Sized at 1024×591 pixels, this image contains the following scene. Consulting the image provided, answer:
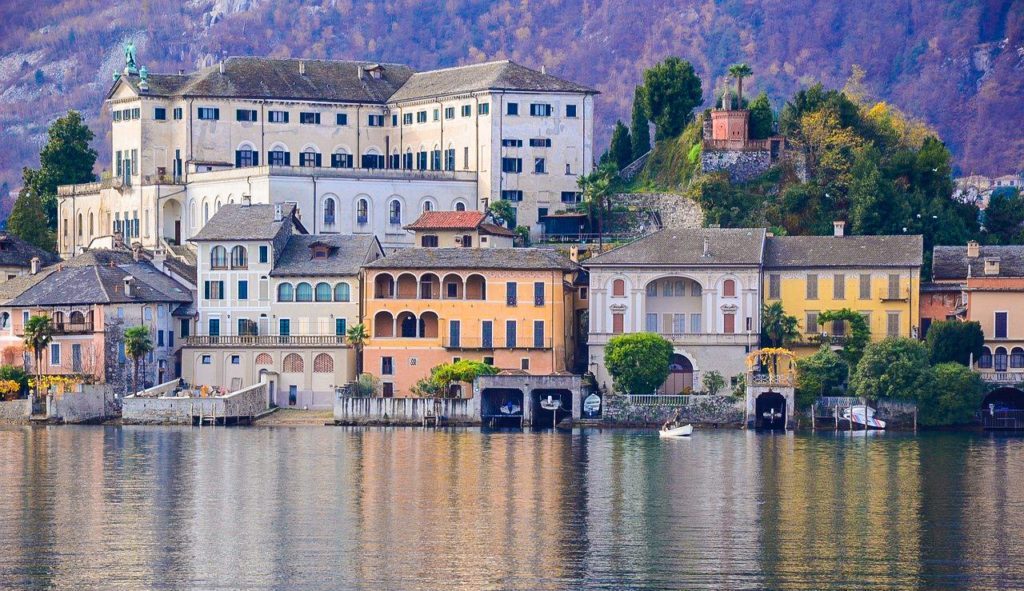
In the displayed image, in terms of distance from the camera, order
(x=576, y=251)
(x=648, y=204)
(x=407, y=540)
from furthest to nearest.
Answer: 1. (x=648, y=204)
2. (x=576, y=251)
3. (x=407, y=540)

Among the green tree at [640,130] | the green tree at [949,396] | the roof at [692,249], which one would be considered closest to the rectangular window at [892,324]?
the green tree at [949,396]

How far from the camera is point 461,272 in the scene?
11219 centimetres

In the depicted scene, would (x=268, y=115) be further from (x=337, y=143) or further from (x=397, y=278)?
(x=397, y=278)

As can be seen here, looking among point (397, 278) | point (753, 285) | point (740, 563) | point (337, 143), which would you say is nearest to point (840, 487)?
point (740, 563)

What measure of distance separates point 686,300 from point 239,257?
75.2 ft

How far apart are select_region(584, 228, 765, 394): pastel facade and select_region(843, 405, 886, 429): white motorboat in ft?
21.9

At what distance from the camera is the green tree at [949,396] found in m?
103

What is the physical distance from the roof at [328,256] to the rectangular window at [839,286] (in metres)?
23.2

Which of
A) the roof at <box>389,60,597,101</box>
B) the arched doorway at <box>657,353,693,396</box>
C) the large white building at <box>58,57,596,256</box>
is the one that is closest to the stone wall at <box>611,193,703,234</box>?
the large white building at <box>58,57,596,256</box>

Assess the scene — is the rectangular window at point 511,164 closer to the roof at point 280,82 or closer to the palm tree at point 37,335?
the roof at point 280,82

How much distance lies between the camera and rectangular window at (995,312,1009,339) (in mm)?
108438

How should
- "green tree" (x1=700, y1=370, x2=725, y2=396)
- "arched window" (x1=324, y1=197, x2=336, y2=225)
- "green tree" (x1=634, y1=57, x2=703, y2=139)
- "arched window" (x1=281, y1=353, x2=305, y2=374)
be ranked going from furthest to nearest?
1. "green tree" (x1=634, y1=57, x2=703, y2=139)
2. "arched window" (x1=324, y1=197, x2=336, y2=225)
3. "arched window" (x1=281, y1=353, x2=305, y2=374)
4. "green tree" (x1=700, y1=370, x2=725, y2=396)

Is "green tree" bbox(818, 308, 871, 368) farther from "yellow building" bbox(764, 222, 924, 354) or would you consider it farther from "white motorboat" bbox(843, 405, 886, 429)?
"white motorboat" bbox(843, 405, 886, 429)

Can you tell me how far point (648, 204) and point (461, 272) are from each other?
21.5 meters
